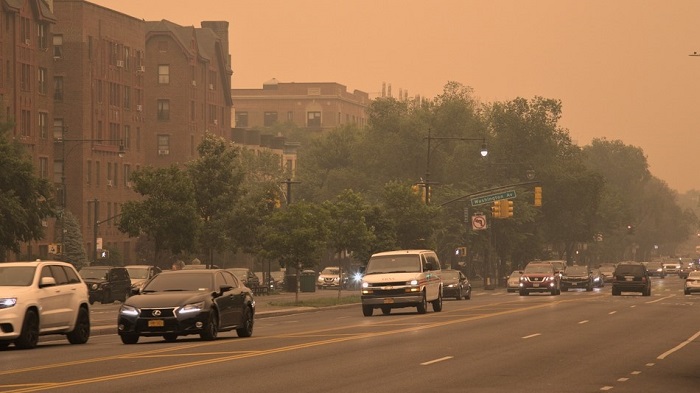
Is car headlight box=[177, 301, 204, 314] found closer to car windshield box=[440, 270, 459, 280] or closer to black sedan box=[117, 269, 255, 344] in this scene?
black sedan box=[117, 269, 255, 344]

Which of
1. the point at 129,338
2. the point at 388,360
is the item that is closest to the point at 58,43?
the point at 129,338

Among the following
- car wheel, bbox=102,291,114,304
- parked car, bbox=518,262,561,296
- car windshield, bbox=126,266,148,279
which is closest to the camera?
car wheel, bbox=102,291,114,304

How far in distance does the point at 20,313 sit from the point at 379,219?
48.4m

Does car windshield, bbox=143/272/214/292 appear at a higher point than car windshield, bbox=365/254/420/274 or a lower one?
lower

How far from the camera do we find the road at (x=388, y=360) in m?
19.8

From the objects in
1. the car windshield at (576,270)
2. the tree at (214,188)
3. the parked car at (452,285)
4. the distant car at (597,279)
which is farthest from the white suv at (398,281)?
the distant car at (597,279)

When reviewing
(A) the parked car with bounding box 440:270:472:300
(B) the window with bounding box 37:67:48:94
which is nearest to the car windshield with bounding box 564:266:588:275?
(A) the parked car with bounding box 440:270:472:300

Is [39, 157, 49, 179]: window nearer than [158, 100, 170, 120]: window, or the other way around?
[39, 157, 49, 179]: window

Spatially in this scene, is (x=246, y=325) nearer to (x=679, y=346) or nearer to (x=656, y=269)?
(x=679, y=346)

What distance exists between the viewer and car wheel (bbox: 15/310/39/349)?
28.3 meters

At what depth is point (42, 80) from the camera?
102 m

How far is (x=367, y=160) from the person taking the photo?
131 meters

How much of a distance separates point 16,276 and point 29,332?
51.1 inches

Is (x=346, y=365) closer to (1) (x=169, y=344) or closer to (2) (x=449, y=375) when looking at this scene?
(2) (x=449, y=375)
